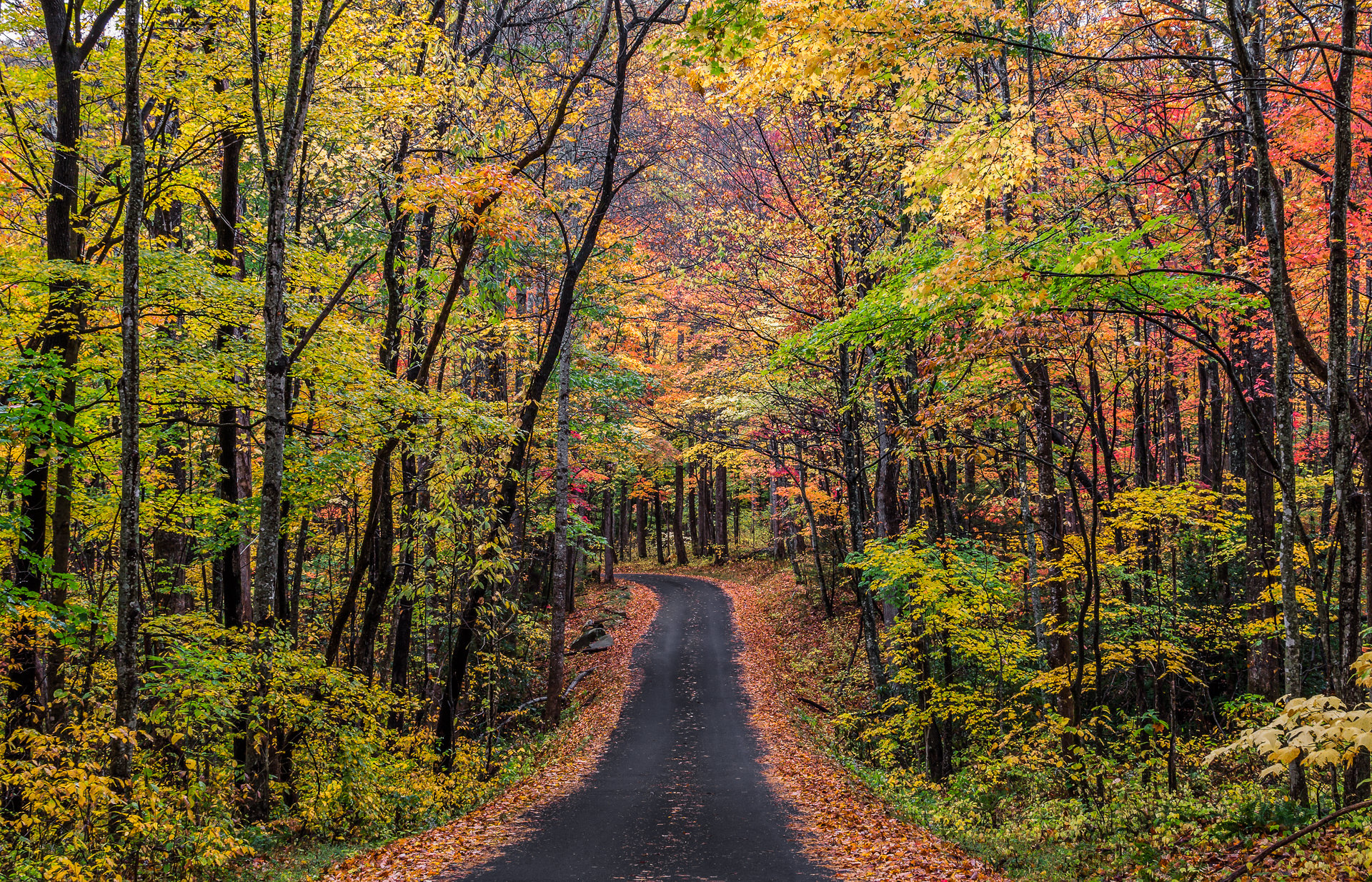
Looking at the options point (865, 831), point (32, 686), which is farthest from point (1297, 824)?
point (32, 686)

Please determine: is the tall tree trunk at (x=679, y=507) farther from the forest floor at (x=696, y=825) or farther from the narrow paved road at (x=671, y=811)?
the forest floor at (x=696, y=825)

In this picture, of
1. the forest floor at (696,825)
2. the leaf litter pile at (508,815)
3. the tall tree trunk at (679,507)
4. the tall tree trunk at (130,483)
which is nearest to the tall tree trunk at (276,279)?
the tall tree trunk at (130,483)

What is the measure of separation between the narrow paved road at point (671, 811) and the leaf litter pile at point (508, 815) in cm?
24

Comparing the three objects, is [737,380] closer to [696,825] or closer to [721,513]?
[696,825]

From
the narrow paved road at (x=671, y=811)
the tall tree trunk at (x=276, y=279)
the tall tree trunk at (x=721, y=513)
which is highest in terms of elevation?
the tall tree trunk at (x=276, y=279)

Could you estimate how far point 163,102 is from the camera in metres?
9.38

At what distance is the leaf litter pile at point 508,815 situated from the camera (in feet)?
22.0

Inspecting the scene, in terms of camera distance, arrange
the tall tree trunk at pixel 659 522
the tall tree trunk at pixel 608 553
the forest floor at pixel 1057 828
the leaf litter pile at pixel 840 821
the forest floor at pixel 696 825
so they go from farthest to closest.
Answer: the tall tree trunk at pixel 659 522 → the tall tree trunk at pixel 608 553 → the forest floor at pixel 696 825 → the leaf litter pile at pixel 840 821 → the forest floor at pixel 1057 828

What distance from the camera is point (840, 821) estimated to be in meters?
8.30

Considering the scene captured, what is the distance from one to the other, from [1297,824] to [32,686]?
468 inches

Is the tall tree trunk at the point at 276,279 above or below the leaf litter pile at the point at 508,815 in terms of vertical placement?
above

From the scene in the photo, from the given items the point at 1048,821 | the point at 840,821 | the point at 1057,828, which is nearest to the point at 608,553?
the point at 840,821

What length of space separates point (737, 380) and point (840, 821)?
1088 cm

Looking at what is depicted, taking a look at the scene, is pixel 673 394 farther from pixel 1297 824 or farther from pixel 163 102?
pixel 1297 824
